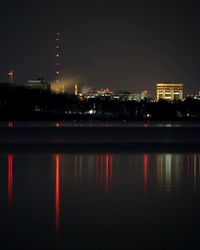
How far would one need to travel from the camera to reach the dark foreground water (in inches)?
425

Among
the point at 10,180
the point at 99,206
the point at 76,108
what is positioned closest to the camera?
the point at 99,206

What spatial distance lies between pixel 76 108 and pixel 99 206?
159 m

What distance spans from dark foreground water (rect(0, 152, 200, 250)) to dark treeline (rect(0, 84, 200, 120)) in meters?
123

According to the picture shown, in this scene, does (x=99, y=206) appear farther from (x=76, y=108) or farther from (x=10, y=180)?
(x=76, y=108)

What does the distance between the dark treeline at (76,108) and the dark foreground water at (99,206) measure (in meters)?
123

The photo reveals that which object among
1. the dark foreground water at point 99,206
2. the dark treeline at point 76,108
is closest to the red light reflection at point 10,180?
the dark foreground water at point 99,206

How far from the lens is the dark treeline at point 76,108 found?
149 metres

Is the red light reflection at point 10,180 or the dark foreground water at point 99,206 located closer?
the dark foreground water at point 99,206

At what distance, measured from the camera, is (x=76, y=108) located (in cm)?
17288

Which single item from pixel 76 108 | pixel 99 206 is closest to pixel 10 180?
pixel 99 206

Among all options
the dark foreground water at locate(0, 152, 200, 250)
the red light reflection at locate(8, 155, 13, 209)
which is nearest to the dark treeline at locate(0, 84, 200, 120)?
the red light reflection at locate(8, 155, 13, 209)

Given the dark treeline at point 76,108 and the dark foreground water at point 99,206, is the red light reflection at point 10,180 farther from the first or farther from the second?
the dark treeline at point 76,108

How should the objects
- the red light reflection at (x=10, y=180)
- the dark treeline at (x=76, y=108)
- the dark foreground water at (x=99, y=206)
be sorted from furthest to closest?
1. the dark treeline at (x=76, y=108)
2. the red light reflection at (x=10, y=180)
3. the dark foreground water at (x=99, y=206)

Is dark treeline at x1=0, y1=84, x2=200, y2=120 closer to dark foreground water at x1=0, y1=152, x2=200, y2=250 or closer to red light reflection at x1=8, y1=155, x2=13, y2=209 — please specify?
red light reflection at x1=8, y1=155, x2=13, y2=209
